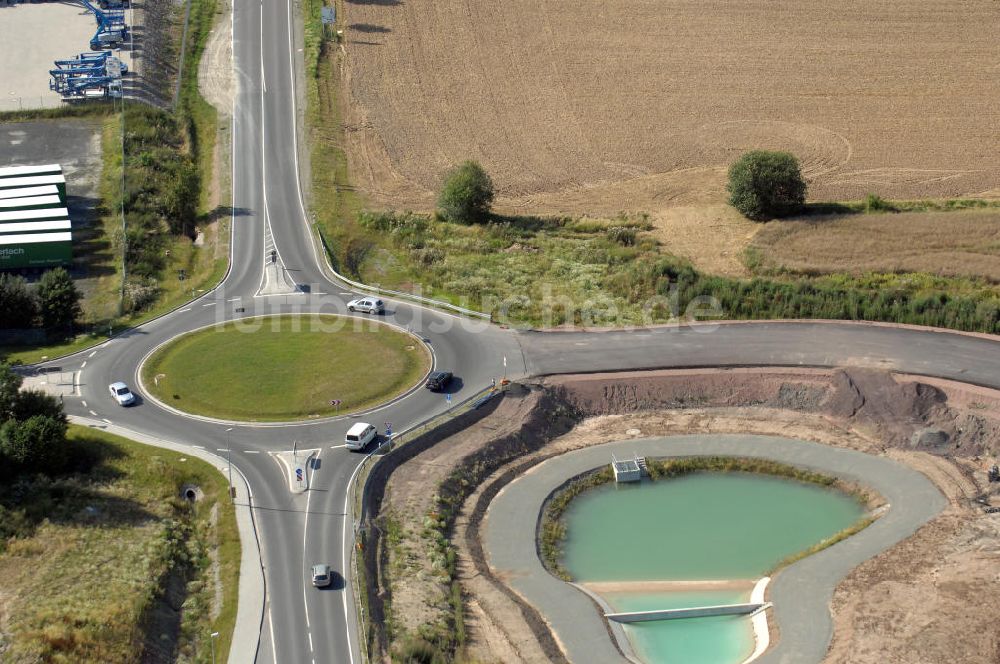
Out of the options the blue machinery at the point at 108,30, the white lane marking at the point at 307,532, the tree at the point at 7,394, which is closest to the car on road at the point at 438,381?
the white lane marking at the point at 307,532

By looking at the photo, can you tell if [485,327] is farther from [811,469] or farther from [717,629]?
[717,629]

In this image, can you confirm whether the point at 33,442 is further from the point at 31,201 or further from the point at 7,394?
the point at 31,201

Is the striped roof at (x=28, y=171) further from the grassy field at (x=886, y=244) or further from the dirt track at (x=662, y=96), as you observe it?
the grassy field at (x=886, y=244)

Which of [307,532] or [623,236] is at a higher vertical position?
[623,236]

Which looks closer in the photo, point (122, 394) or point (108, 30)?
point (122, 394)

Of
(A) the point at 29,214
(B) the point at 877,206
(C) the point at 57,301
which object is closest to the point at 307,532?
(C) the point at 57,301
